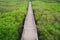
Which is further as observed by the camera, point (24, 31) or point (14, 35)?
point (24, 31)

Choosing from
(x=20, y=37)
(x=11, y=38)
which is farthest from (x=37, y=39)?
(x=11, y=38)

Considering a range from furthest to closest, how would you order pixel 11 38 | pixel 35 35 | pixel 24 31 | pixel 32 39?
pixel 24 31 < pixel 35 35 < pixel 32 39 < pixel 11 38

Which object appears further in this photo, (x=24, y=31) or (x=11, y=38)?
(x=24, y=31)

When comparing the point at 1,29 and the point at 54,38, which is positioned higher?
the point at 1,29

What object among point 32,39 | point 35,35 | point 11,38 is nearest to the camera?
point 11,38

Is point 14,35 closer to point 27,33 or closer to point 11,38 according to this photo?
point 11,38

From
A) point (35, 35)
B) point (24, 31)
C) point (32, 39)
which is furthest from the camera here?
point (24, 31)

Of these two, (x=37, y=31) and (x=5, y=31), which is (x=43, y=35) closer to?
(x=37, y=31)

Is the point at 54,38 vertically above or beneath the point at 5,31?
beneath

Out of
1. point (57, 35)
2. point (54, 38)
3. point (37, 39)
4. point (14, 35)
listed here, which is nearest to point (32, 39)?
point (37, 39)
